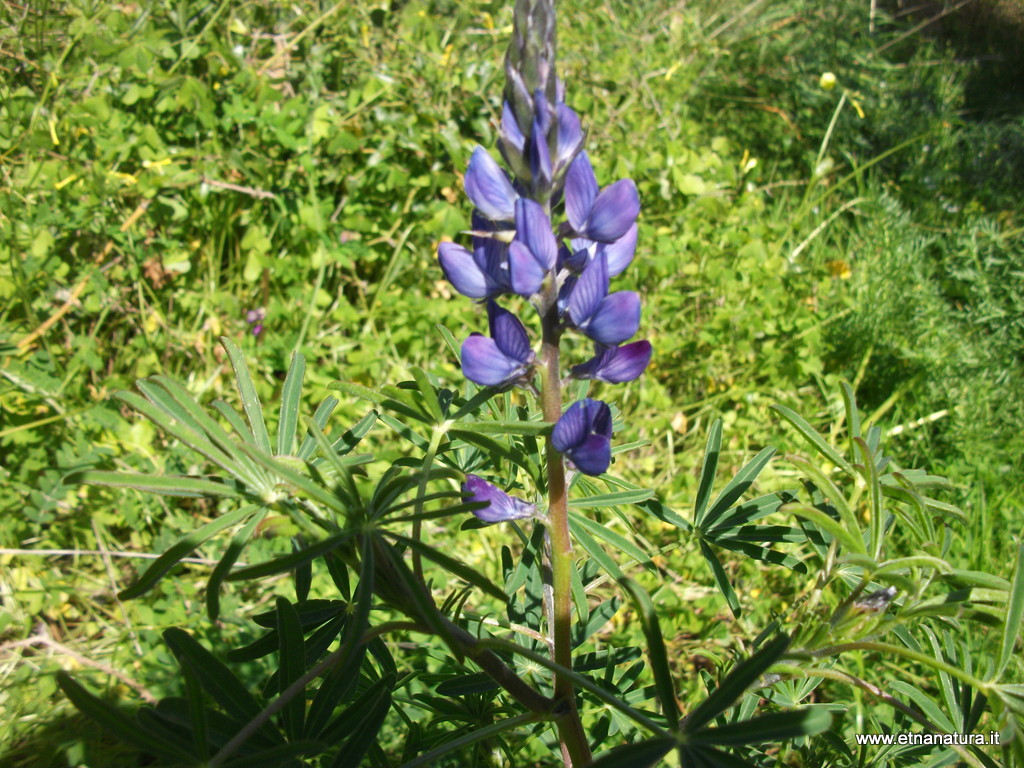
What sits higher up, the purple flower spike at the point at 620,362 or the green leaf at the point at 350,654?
the purple flower spike at the point at 620,362

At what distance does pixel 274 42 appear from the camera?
3018mm

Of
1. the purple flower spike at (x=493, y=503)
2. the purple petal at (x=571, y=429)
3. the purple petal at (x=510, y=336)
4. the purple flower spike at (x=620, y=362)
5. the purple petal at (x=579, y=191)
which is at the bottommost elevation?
the purple flower spike at (x=493, y=503)

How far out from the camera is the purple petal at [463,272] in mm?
883

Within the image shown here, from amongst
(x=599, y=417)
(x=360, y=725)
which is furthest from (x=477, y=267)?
(x=360, y=725)

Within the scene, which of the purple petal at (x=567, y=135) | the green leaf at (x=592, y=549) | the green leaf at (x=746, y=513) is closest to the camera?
the purple petal at (x=567, y=135)

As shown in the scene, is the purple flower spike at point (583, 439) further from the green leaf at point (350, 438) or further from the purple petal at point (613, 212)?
the green leaf at point (350, 438)

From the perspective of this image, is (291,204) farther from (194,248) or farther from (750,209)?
(750,209)

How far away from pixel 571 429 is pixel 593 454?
37mm

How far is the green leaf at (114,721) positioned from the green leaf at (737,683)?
1.81ft

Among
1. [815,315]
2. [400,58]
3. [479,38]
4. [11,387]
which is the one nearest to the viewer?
[11,387]

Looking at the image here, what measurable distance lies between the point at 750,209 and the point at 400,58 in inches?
59.2

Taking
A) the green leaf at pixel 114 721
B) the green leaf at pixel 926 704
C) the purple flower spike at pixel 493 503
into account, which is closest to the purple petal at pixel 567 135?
the purple flower spike at pixel 493 503

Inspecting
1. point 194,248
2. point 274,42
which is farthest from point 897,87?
point 194,248

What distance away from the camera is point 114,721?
76cm
